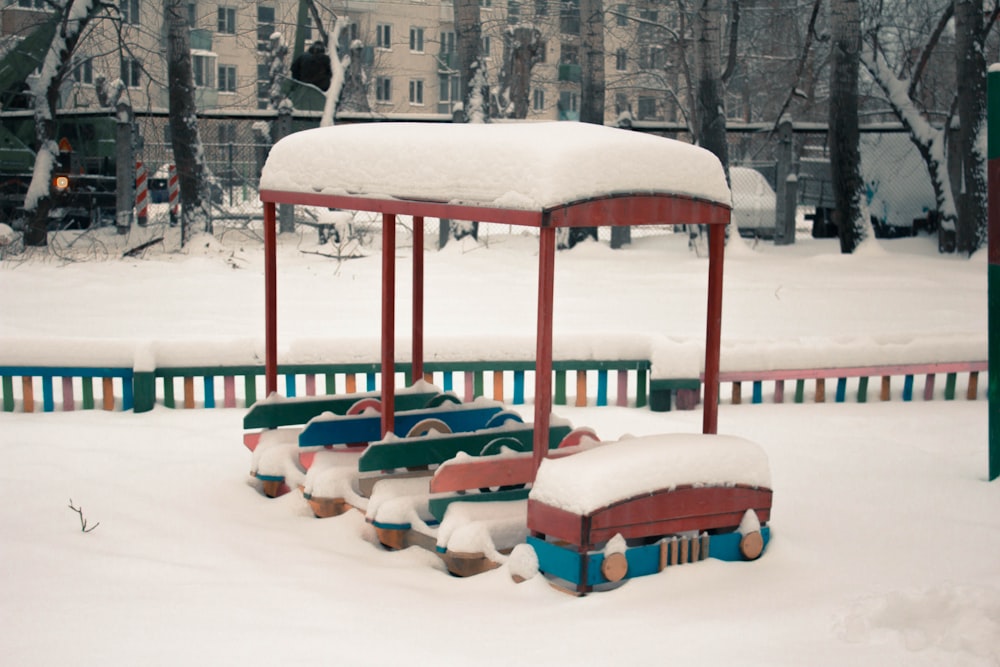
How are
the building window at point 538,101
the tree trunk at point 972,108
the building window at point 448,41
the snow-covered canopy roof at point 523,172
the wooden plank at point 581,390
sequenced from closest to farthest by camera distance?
the snow-covered canopy roof at point 523,172
the wooden plank at point 581,390
the tree trunk at point 972,108
the building window at point 448,41
the building window at point 538,101

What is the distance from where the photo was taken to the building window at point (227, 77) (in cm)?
4431

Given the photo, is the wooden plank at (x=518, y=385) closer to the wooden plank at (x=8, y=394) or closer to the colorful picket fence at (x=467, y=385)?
the colorful picket fence at (x=467, y=385)

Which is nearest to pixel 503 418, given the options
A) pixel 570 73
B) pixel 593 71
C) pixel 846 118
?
pixel 846 118

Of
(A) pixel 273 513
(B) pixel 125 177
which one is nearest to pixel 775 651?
(A) pixel 273 513

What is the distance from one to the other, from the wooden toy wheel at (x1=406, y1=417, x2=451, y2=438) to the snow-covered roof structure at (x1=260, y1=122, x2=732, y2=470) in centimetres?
14

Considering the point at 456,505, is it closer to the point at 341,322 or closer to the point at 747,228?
the point at 341,322

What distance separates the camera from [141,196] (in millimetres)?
19875

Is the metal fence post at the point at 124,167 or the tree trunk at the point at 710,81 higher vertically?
the tree trunk at the point at 710,81

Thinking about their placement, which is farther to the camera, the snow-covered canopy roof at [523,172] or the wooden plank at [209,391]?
the wooden plank at [209,391]

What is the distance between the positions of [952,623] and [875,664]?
0.49 metres

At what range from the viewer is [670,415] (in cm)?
830

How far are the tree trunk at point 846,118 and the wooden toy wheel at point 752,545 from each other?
11.9m

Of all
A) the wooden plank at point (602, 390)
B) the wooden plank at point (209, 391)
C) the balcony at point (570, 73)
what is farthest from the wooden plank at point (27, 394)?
the balcony at point (570, 73)

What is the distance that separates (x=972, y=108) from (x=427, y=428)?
12.6m
